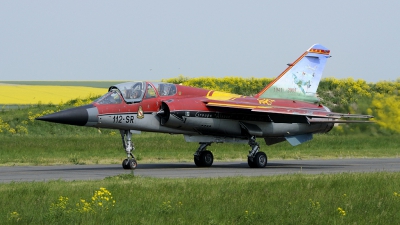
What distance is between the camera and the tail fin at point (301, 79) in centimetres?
2394

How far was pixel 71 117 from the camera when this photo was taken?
18.9m

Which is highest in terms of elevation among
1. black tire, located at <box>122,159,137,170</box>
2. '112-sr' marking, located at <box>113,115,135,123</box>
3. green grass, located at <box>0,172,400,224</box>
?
'112-sr' marking, located at <box>113,115,135,123</box>

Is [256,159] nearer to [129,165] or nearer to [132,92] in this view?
[129,165]

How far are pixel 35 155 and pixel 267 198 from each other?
51.6 feet

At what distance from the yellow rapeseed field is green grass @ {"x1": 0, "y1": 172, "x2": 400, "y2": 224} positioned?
39.6m

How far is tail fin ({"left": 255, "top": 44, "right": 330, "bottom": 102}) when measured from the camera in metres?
23.9

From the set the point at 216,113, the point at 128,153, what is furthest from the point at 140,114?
the point at 216,113

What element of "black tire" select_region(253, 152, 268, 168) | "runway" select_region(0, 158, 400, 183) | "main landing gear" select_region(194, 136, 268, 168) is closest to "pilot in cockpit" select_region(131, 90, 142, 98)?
"runway" select_region(0, 158, 400, 183)

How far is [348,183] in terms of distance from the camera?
46.6ft

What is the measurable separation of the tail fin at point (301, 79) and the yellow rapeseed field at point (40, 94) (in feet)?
98.8

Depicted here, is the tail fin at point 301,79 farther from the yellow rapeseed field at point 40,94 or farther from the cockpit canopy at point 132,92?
the yellow rapeseed field at point 40,94

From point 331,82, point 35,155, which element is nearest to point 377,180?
point 35,155

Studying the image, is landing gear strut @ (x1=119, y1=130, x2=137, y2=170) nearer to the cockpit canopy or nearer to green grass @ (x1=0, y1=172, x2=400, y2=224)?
the cockpit canopy

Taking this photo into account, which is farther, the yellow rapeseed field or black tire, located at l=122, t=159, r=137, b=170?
the yellow rapeseed field
